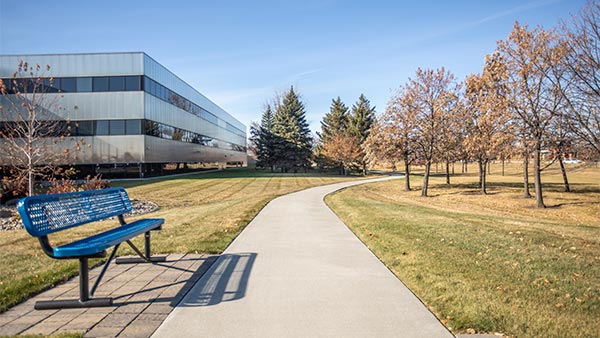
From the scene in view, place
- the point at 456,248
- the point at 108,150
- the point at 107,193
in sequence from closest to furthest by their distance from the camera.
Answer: the point at 107,193 < the point at 456,248 < the point at 108,150

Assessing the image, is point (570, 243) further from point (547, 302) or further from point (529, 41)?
point (529, 41)

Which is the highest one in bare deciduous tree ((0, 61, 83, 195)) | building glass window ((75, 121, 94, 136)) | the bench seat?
building glass window ((75, 121, 94, 136))

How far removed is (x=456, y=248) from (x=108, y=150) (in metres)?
34.1

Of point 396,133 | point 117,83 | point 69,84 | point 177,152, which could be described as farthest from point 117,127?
point 396,133

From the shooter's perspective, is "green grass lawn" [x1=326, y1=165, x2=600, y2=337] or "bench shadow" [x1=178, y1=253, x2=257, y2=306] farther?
"bench shadow" [x1=178, y1=253, x2=257, y2=306]

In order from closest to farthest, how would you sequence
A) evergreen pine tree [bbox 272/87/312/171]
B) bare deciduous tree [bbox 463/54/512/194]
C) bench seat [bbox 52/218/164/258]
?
bench seat [bbox 52/218/164/258] < bare deciduous tree [bbox 463/54/512/194] < evergreen pine tree [bbox 272/87/312/171]

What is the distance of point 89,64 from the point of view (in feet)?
109

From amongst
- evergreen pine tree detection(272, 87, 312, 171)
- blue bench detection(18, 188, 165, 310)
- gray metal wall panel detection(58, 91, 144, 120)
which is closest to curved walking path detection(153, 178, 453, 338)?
blue bench detection(18, 188, 165, 310)

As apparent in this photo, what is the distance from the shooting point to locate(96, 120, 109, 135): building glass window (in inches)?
1309

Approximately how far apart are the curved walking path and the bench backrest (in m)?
1.80

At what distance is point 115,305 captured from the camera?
12.8 ft

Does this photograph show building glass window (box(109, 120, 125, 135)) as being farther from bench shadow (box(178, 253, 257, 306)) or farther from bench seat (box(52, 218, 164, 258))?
bench shadow (box(178, 253, 257, 306))

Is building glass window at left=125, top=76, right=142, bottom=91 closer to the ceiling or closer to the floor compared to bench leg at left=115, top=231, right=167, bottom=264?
closer to the ceiling

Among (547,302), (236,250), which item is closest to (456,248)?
(547,302)
